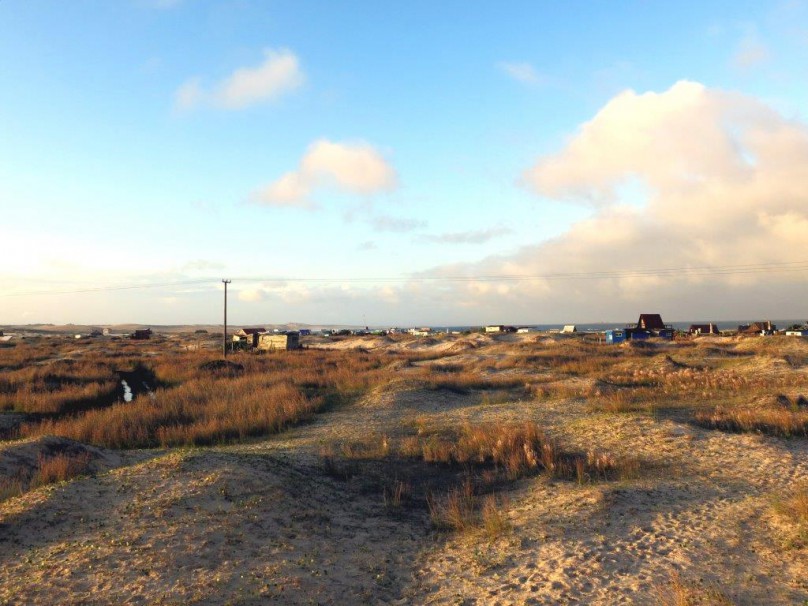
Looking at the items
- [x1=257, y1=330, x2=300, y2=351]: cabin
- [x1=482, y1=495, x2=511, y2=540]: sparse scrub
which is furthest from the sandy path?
[x1=257, y1=330, x2=300, y2=351]: cabin

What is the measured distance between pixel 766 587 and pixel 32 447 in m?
11.8

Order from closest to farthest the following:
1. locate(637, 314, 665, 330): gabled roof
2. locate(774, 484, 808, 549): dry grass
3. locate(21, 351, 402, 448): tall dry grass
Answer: locate(774, 484, 808, 549): dry grass < locate(21, 351, 402, 448): tall dry grass < locate(637, 314, 665, 330): gabled roof

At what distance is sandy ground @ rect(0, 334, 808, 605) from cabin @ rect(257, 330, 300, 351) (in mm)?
46196

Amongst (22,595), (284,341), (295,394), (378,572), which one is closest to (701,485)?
(378,572)

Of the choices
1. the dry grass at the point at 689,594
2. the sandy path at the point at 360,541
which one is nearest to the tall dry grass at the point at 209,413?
the sandy path at the point at 360,541

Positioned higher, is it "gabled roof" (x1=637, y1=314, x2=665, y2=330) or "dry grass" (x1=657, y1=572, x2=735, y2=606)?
"gabled roof" (x1=637, y1=314, x2=665, y2=330)

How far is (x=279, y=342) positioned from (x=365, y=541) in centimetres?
5049

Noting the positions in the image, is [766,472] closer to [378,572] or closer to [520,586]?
[520,586]

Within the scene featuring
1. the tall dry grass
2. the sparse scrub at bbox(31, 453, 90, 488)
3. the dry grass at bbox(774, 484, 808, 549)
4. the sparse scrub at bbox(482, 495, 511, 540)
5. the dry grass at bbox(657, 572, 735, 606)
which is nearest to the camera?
the dry grass at bbox(657, 572, 735, 606)

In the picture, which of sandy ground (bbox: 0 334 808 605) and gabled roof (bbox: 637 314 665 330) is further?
gabled roof (bbox: 637 314 665 330)

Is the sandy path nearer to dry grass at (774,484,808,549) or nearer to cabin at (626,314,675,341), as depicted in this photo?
dry grass at (774,484,808,549)

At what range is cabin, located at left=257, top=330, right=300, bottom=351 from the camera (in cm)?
5603

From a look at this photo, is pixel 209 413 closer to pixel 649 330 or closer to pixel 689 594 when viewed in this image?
pixel 689 594

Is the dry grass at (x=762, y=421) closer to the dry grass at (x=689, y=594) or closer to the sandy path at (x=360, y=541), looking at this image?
the sandy path at (x=360, y=541)
